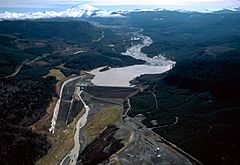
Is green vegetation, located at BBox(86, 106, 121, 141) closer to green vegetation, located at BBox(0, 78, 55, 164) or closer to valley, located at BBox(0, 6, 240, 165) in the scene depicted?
valley, located at BBox(0, 6, 240, 165)

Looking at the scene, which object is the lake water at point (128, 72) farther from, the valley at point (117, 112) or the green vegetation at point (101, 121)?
the green vegetation at point (101, 121)

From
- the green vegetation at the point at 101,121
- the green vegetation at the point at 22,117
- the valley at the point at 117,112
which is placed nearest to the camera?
the green vegetation at the point at 22,117

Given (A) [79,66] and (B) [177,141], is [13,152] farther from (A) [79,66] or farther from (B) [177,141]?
(A) [79,66]

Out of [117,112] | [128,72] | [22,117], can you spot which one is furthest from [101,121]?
[128,72]

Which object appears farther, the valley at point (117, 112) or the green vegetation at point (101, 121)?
the green vegetation at point (101, 121)

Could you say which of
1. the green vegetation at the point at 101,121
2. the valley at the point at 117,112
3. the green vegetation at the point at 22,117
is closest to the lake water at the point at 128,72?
the valley at the point at 117,112

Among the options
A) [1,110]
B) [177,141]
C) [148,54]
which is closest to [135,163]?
[177,141]

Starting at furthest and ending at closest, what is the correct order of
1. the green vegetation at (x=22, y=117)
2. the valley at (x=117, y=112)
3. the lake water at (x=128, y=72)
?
1. the lake water at (x=128, y=72)
2. the valley at (x=117, y=112)
3. the green vegetation at (x=22, y=117)

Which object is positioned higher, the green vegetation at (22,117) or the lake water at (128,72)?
the green vegetation at (22,117)

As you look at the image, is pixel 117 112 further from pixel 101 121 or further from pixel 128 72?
pixel 128 72

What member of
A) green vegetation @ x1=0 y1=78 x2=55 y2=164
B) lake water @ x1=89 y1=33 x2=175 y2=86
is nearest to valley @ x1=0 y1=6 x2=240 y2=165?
green vegetation @ x1=0 y1=78 x2=55 y2=164

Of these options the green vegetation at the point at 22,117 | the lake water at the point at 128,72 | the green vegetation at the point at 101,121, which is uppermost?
the green vegetation at the point at 22,117
